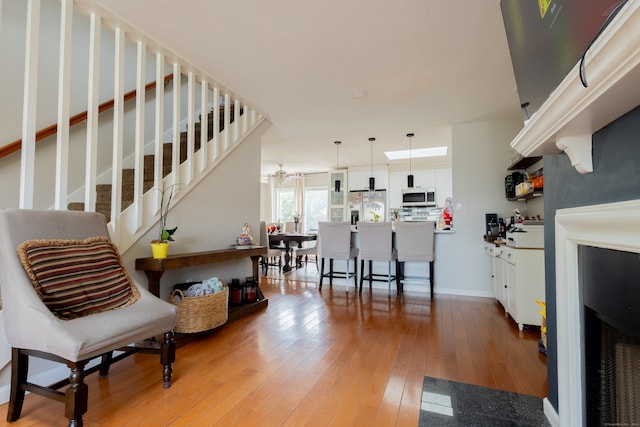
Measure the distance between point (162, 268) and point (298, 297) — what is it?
1.92 metres

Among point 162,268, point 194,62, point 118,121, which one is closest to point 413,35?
point 194,62

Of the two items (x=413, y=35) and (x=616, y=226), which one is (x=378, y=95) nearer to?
(x=413, y=35)

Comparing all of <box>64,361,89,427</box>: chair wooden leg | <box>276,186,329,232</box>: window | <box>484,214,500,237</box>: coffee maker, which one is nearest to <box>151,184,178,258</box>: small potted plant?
<box>64,361,89,427</box>: chair wooden leg

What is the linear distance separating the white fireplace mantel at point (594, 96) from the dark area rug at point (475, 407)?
46.8 inches

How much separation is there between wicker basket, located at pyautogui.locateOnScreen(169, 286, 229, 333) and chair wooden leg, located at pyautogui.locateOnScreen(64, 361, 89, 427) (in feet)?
3.29

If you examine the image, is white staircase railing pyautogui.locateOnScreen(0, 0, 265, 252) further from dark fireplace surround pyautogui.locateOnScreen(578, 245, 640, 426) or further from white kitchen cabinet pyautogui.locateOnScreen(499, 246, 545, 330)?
white kitchen cabinet pyautogui.locateOnScreen(499, 246, 545, 330)

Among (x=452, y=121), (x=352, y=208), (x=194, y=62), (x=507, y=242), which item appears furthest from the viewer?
(x=352, y=208)

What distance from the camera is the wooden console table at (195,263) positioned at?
2.19 metres

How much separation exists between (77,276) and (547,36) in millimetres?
2178

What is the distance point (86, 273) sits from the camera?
1522mm

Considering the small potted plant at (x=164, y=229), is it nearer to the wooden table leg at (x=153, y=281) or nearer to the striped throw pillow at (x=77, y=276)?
the wooden table leg at (x=153, y=281)

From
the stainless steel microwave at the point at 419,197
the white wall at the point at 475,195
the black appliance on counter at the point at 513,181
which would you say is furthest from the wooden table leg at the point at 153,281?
the stainless steel microwave at the point at 419,197

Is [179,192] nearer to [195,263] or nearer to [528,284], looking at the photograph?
[195,263]

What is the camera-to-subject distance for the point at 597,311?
105cm
